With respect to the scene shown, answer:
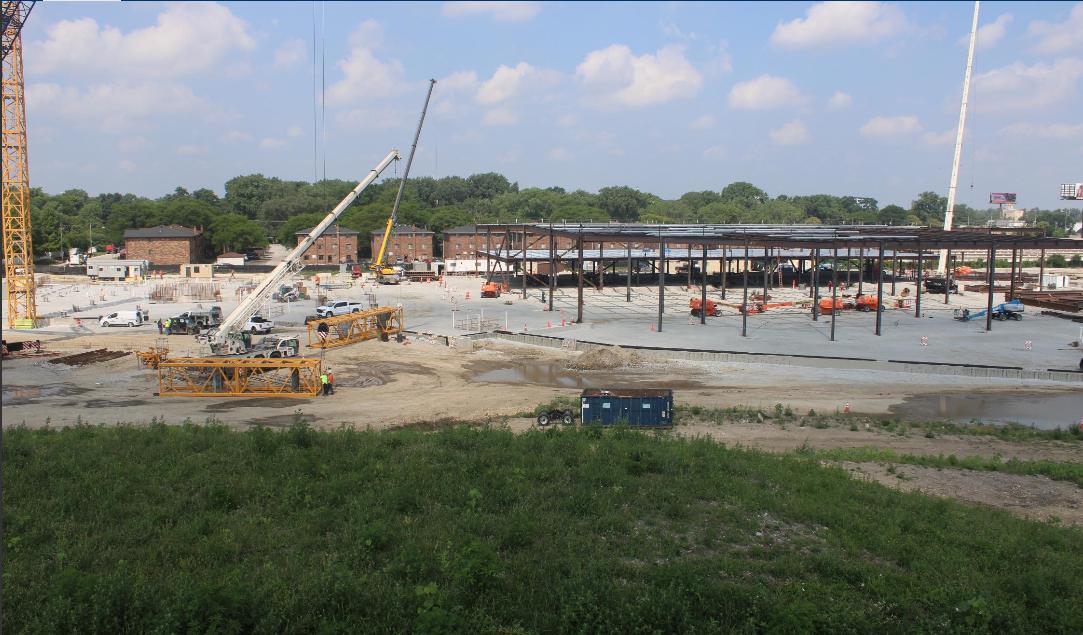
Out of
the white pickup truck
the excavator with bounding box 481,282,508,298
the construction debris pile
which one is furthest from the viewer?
the excavator with bounding box 481,282,508,298

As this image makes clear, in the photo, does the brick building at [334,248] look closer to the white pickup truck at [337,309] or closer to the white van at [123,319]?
the white pickup truck at [337,309]

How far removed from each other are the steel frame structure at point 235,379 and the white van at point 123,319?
21728mm

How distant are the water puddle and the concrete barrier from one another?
302cm

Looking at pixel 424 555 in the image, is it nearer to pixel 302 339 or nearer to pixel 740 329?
pixel 302 339

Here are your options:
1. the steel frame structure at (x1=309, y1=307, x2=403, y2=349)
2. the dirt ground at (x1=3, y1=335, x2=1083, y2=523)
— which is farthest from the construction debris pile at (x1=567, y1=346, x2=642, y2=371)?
the steel frame structure at (x1=309, y1=307, x2=403, y2=349)

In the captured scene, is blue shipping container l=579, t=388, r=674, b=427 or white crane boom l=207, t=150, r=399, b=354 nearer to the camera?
blue shipping container l=579, t=388, r=674, b=427

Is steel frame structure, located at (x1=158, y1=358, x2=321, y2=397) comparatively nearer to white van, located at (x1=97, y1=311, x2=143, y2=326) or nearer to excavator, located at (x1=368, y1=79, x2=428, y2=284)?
white van, located at (x1=97, y1=311, x2=143, y2=326)

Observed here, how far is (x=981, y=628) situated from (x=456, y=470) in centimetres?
969

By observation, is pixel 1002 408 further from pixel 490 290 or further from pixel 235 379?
pixel 490 290

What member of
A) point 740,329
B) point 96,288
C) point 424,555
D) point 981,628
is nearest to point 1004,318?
point 740,329

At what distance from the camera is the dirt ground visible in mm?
18656

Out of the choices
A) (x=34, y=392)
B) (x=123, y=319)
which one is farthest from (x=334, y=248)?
(x=34, y=392)

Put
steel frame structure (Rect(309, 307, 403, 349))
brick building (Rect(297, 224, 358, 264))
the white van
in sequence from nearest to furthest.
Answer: steel frame structure (Rect(309, 307, 403, 349))
the white van
brick building (Rect(297, 224, 358, 264))

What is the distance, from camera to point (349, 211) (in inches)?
5187
